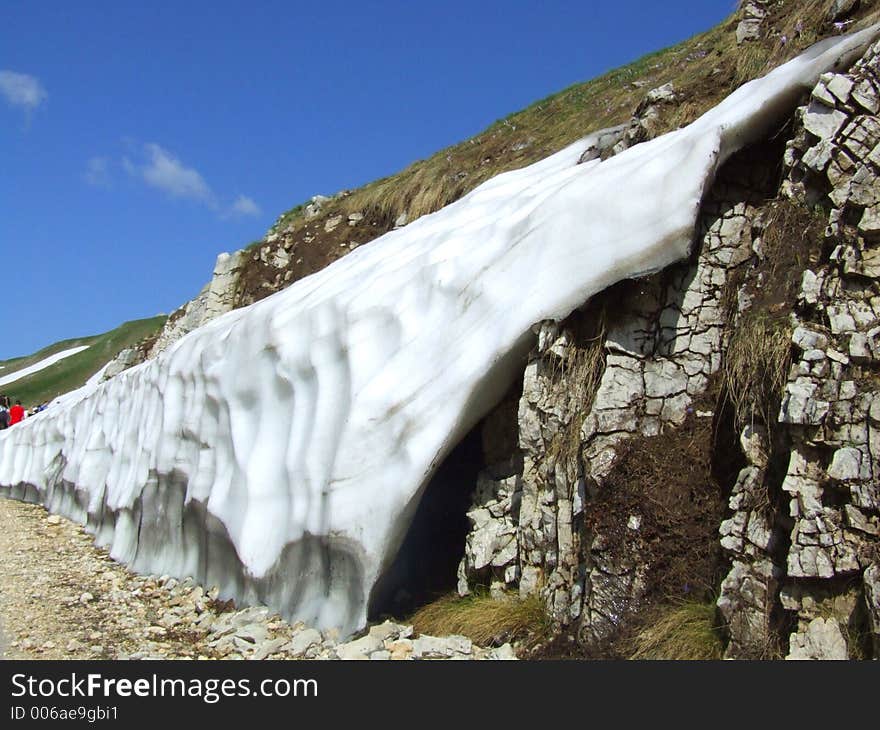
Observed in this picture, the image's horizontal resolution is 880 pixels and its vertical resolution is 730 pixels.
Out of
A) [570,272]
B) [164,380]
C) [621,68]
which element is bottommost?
[570,272]

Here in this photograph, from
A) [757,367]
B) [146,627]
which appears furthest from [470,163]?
[757,367]

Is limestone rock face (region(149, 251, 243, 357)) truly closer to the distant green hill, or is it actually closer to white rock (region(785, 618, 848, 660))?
white rock (region(785, 618, 848, 660))

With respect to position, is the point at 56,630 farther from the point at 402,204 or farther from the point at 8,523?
the point at 402,204

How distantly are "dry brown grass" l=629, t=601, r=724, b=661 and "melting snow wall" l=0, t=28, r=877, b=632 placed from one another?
2.41 metres

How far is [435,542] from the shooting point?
8.36 meters

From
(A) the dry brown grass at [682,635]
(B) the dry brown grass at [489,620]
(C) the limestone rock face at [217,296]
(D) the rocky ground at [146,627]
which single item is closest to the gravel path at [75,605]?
(D) the rocky ground at [146,627]

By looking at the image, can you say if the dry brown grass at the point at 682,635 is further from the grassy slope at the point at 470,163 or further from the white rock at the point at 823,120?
the grassy slope at the point at 470,163

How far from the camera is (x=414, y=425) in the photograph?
775 centimetres

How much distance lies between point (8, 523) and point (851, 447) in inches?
629

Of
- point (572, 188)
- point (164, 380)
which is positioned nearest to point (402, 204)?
point (164, 380)

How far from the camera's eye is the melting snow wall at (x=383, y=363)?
22.9 feet

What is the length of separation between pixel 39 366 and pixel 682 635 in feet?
230

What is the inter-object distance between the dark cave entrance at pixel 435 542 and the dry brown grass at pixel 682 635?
2.36m

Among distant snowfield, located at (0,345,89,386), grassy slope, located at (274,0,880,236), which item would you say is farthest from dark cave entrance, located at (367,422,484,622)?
distant snowfield, located at (0,345,89,386)
